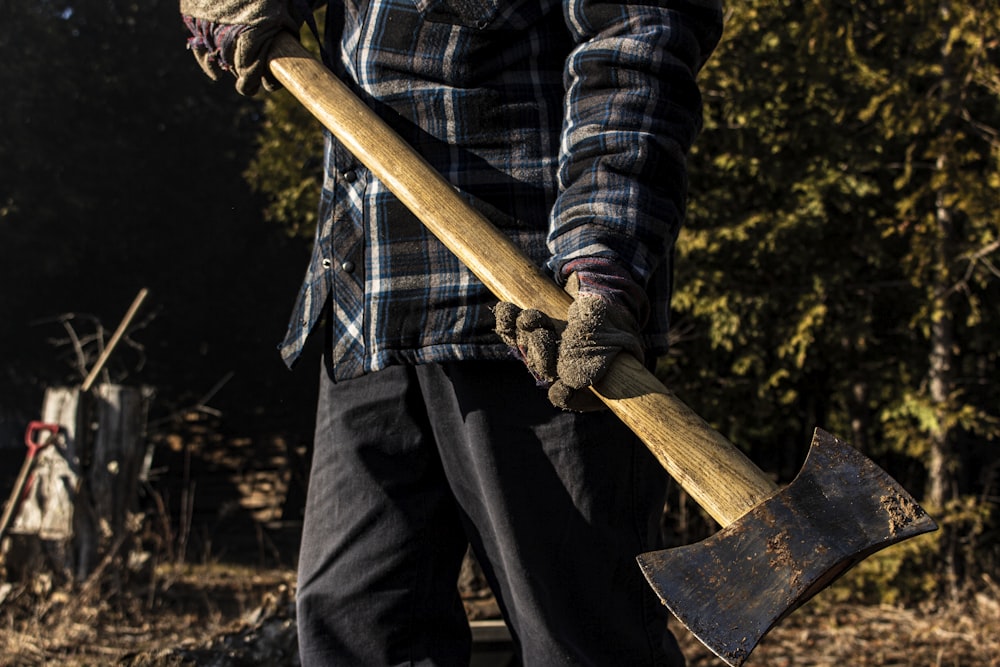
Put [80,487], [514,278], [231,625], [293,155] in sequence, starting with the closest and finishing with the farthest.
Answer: [514,278], [231,625], [80,487], [293,155]

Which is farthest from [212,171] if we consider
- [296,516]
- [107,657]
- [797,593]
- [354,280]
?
[797,593]

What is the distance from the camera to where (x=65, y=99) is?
25.7 feet

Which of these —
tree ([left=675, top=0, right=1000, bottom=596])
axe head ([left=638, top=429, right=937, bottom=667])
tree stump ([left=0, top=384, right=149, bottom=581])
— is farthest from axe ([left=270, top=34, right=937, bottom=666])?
tree stump ([left=0, top=384, right=149, bottom=581])

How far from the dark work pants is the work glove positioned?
127 mm

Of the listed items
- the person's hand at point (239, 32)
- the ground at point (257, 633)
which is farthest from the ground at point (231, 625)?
the person's hand at point (239, 32)

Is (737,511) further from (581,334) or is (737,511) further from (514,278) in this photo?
(514,278)

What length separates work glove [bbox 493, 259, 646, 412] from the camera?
1323mm

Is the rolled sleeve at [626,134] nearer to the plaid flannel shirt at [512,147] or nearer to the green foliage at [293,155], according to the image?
the plaid flannel shirt at [512,147]

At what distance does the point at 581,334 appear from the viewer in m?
1.32

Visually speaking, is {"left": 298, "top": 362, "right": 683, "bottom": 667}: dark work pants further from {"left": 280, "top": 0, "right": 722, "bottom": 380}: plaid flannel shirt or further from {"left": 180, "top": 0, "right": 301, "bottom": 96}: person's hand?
{"left": 180, "top": 0, "right": 301, "bottom": 96}: person's hand

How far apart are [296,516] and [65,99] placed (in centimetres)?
394

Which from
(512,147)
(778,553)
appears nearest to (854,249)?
(512,147)

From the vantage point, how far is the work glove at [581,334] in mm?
1323

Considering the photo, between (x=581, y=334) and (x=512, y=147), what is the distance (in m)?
0.40
